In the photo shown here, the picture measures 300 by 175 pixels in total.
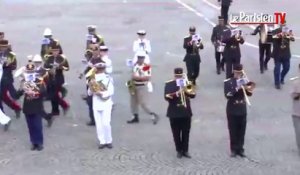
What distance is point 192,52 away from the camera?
20.1m

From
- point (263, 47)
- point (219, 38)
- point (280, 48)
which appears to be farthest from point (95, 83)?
point (263, 47)

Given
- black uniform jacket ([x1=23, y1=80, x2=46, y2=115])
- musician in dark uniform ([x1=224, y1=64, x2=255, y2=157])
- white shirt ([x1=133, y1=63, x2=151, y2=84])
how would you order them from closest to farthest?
musician in dark uniform ([x1=224, y1=64, x2=255, y2=157])
black uniform jacket ([x1=23, y1=80, x2=46, y2=115])
white shirt ([x1=133, y1=63, x2=151, y2=84])

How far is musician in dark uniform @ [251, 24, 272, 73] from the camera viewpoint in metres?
21.4

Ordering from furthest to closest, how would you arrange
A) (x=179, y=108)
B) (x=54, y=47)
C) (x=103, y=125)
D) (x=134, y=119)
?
(x=54, y=47) → (x=134, y=119) → (x=103, y=125) → (x=179, y=108)

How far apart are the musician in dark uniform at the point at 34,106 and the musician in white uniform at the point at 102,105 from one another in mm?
1043

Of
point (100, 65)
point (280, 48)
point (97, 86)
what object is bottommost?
point (280, 48)

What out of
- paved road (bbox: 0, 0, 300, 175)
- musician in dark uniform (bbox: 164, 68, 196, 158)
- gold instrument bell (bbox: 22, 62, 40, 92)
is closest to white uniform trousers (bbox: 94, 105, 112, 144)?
paved road (bbox: 0, 0, 300, 175)

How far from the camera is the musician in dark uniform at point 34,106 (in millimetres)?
15062

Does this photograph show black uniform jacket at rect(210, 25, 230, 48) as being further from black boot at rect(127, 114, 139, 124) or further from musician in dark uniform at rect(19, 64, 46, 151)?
musician in dark uniform at rect(19, 64, 46, 151)

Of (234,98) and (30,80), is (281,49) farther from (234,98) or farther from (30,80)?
(30,80)

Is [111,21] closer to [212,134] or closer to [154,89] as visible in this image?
[154,89]

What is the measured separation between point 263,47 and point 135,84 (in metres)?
6.06

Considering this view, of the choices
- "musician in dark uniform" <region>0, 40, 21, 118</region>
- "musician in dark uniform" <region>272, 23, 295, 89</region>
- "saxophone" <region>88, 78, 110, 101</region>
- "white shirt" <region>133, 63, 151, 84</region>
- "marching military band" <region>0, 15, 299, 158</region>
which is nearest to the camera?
"marching military band" <region>0, 15, 299, 158</region>

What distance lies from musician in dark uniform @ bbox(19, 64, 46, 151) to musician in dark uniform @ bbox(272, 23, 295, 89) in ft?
23.8
